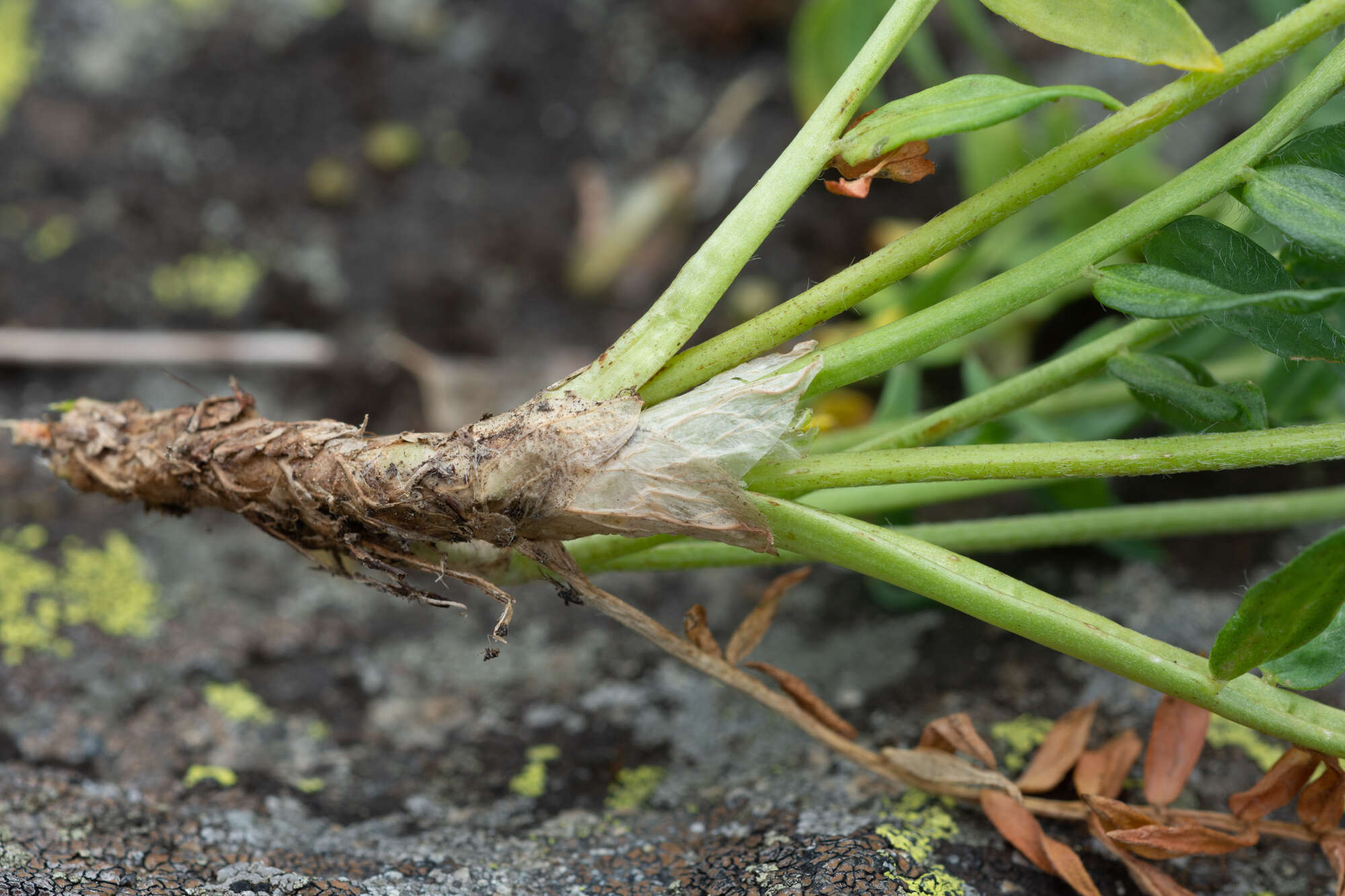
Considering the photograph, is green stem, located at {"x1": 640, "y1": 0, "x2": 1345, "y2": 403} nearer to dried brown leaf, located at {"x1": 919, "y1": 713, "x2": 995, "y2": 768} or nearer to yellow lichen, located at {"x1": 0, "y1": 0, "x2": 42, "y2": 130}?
dried brown leaf, located at {"x1": 919, "y1": 713, "x2": 995, "y2": 768}

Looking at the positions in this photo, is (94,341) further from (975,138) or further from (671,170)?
(975,138)

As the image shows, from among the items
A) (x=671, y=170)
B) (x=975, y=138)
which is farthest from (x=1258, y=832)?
(x=671, y=170)

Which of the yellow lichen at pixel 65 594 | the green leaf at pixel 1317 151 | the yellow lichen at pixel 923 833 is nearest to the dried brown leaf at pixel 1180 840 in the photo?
the yellow lichen at pixel 923 833

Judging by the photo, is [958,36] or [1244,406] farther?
[958,36]

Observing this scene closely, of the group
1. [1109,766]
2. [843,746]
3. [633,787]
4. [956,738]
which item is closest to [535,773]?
[633,787]

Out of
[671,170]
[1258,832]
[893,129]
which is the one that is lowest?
[1258,832]

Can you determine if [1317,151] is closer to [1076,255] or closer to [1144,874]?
[1076,255]
